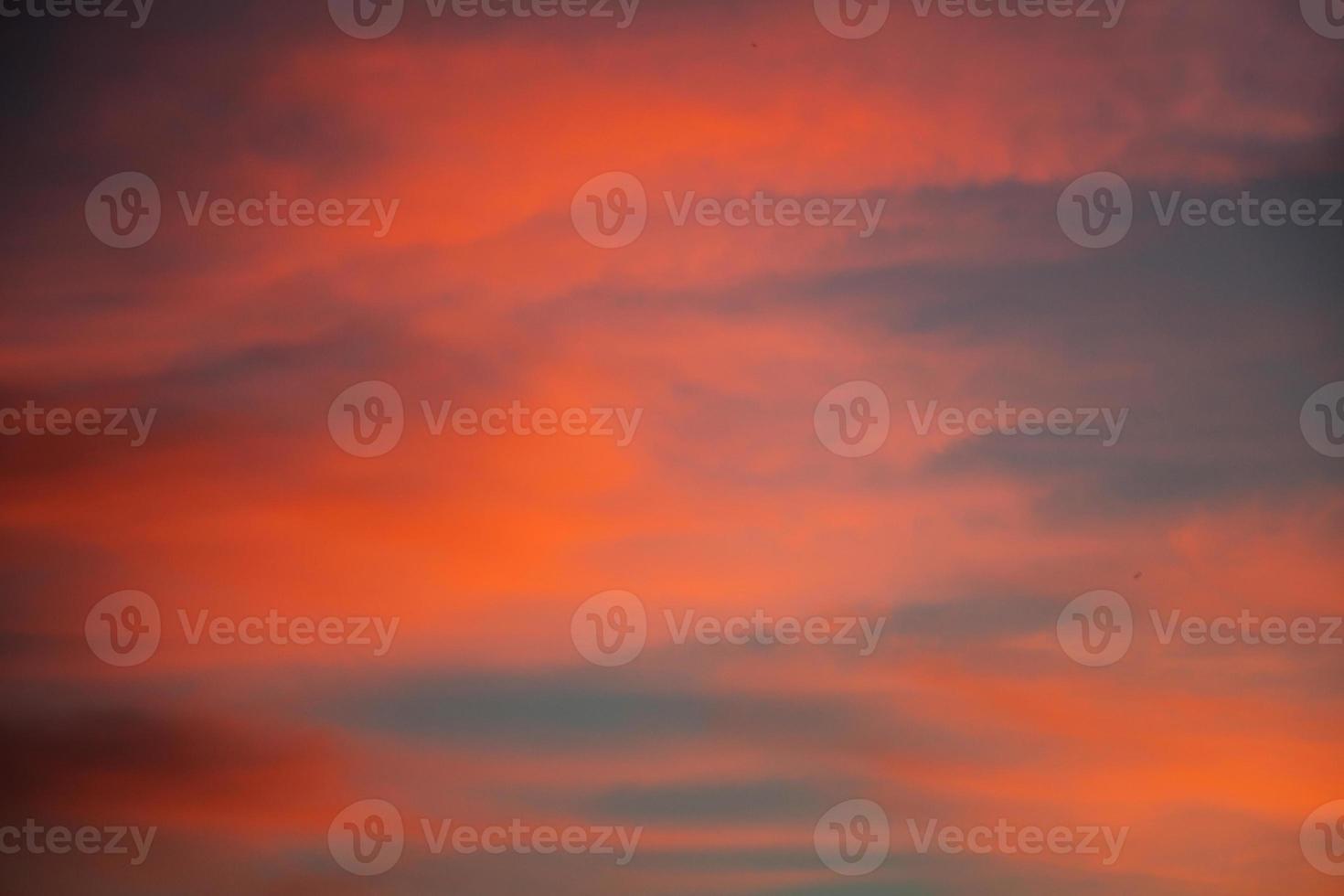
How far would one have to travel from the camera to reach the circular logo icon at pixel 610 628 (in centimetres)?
462

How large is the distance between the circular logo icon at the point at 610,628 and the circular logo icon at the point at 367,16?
2.23m

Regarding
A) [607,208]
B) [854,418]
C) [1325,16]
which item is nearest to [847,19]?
[607,208]

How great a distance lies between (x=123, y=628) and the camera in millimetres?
4637

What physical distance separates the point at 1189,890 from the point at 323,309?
3646 millimetres

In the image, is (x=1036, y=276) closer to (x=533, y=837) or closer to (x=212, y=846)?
(x=533, y=837)

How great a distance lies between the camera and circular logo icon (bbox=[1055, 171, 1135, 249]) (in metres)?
4.76

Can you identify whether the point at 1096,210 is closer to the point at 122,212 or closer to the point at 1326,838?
the point at 1326,838

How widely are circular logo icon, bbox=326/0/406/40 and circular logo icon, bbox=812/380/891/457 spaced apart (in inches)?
83.1

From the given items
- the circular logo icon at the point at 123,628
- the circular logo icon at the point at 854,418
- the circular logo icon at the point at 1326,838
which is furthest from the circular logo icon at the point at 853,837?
the circular logo icon at the point at 123,628

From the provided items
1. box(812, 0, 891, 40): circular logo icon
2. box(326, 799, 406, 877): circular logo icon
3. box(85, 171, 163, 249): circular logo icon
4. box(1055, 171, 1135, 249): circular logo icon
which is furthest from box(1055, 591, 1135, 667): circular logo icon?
box(85, 171, 163, 249): circular logo icon

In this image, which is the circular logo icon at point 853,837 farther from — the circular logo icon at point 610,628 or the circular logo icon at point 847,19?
the circular logo icon at point 847,19

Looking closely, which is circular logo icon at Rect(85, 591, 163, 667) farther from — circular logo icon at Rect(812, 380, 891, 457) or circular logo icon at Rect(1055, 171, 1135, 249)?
circular logo icon at Rect(1055, 171, 1135, 249)

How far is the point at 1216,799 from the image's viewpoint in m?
4.50

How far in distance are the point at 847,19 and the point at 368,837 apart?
3.38 meters
